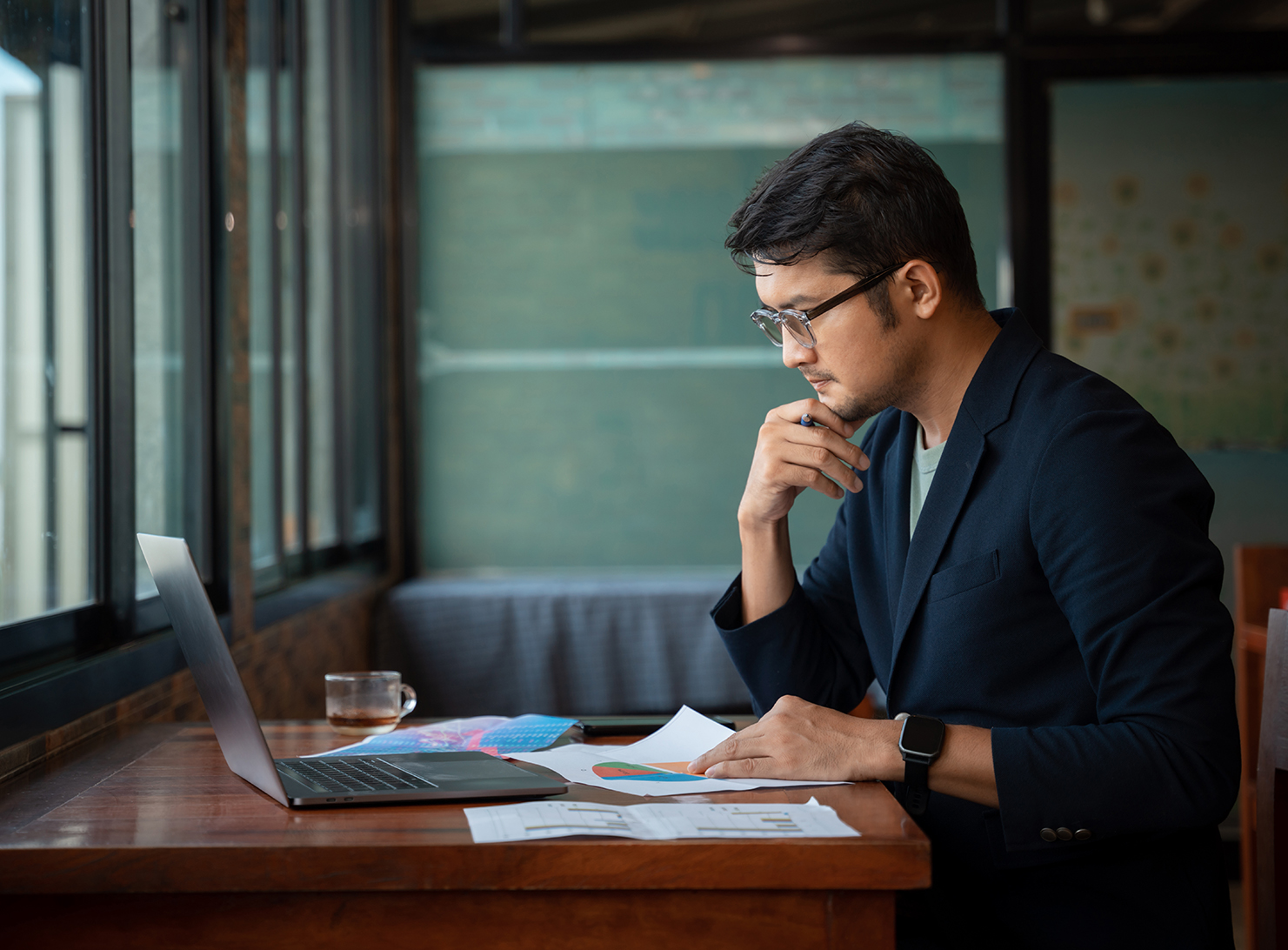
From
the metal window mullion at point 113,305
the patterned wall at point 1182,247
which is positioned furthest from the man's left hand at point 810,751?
the patterned wall at point 1182,247

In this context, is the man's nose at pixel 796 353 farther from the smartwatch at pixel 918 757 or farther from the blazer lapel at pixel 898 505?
the smartwatch at pixel 918 757

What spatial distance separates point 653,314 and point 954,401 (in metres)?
2.11

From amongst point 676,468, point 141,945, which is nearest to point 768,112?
point 676,468

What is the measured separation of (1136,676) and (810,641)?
496mm

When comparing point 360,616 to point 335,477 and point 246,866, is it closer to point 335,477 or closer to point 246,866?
point 335,477

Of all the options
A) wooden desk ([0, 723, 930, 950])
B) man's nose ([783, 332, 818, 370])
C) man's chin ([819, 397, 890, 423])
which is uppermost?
A: man's nose ([783, 332, 818, 370])

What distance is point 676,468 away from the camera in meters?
3.43

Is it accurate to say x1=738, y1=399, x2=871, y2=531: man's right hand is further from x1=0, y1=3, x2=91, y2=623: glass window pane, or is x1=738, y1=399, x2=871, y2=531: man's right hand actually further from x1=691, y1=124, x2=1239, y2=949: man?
x1=0, y1=3, x2=91, y2=623: glass window pane

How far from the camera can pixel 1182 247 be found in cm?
335

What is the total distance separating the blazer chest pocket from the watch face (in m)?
0.21

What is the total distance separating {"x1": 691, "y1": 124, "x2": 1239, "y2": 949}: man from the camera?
3.42ft

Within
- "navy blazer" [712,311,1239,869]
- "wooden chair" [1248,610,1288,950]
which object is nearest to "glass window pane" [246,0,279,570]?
"navy blazer" [712,311,1239,869]

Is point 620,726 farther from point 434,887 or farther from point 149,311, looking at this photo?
point 149,311

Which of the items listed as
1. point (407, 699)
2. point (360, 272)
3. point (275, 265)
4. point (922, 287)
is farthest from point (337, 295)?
point (922, 287)
